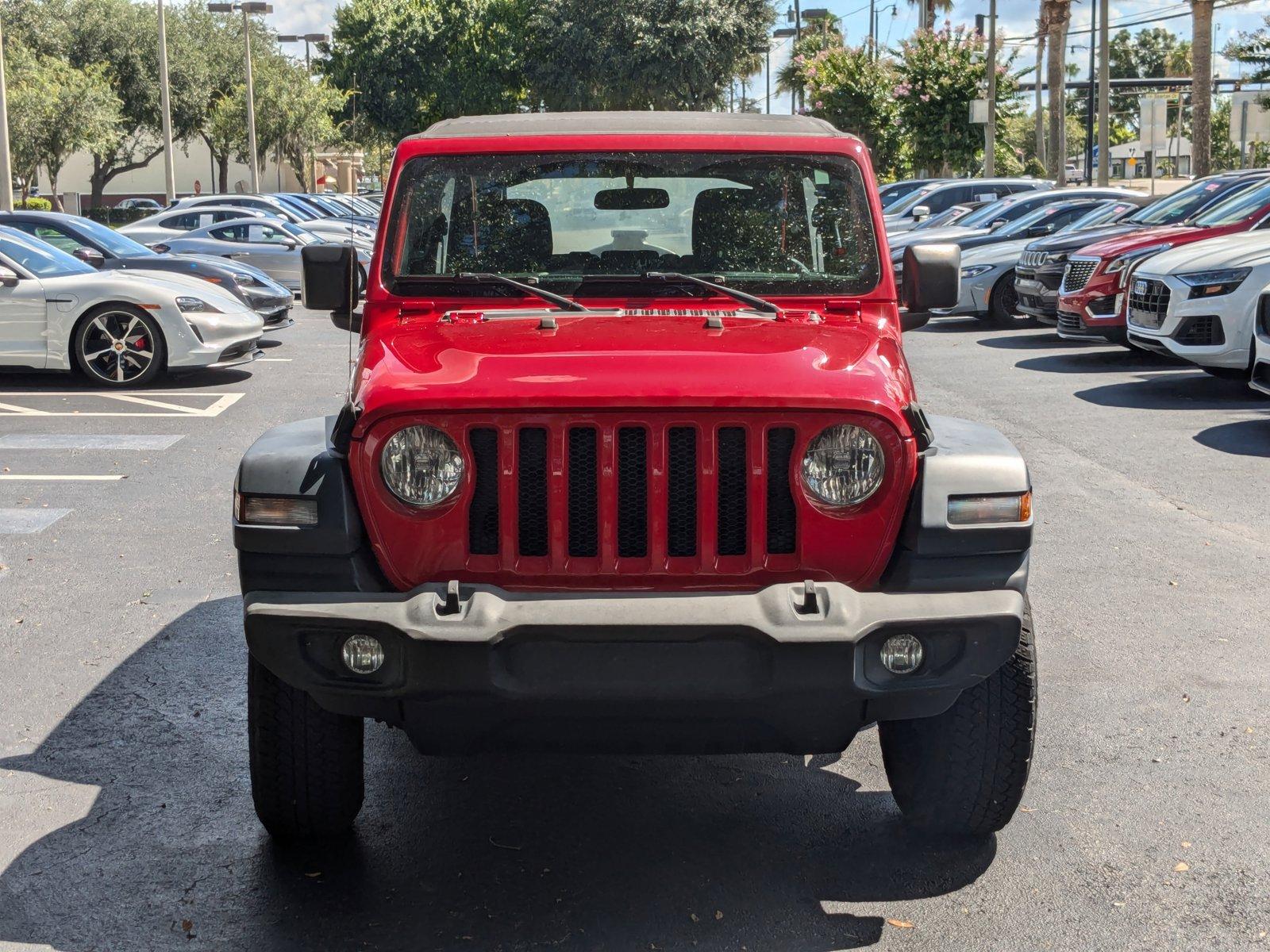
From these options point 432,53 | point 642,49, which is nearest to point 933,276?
point 642,49

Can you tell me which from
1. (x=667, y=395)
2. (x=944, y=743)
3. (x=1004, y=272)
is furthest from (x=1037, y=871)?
(x=1004, y=272)

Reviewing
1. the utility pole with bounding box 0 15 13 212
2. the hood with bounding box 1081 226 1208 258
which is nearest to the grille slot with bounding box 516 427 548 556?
the hood with bounding box 1081 226 1208 258

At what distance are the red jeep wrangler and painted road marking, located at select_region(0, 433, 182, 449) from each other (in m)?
7.04

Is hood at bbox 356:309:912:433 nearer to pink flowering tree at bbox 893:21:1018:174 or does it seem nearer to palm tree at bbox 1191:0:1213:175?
palm tree at bbox 1191:0:1213:175

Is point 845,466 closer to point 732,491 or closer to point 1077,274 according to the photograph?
point 732,491

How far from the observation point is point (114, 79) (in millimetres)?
58281

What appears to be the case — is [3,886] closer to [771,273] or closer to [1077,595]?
→ [771,273]

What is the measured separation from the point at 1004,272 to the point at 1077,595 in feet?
43.4

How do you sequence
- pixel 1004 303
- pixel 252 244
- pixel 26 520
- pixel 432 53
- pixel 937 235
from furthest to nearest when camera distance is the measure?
pixel 432 53, pixel 252 244, pixel 937 235, pixel 1004 303, pixel 26 520

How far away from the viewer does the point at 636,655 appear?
11.4ft

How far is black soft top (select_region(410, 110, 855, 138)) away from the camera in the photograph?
5.01 metres

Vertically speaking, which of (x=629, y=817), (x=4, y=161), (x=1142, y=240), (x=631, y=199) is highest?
(x=4, y=161)

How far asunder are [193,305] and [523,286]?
9.80m

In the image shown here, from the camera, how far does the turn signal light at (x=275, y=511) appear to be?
12.2 ft
